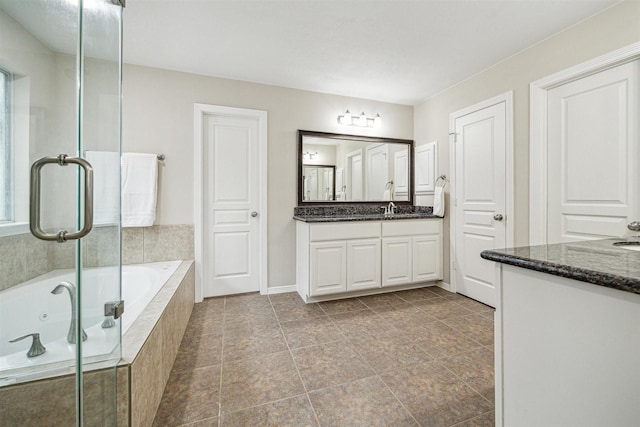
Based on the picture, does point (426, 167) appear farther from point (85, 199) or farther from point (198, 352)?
point (85, 199)

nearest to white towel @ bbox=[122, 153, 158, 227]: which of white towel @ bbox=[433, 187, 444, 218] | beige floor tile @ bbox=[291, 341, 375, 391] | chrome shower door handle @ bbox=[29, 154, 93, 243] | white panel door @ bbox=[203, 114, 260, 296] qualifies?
white panel door @ bbox=[203, 114, 260, 296]

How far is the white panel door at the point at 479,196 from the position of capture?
8.25 feet

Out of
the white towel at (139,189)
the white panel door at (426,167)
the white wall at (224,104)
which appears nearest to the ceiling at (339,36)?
the white wall at (224,104)

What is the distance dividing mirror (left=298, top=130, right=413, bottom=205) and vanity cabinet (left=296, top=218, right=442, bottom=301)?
53cm

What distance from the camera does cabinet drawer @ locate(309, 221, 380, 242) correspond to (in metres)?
2.62

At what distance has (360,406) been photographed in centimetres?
134

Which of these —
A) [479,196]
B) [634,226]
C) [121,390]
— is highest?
[479,196]

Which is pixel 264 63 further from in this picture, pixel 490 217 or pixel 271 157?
pixel 490 217

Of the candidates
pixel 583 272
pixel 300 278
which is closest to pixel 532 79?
pixel 583 272

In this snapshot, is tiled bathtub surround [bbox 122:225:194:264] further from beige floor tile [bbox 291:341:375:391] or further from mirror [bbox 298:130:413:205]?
beige floor tile [bbox 291:341:375:391]

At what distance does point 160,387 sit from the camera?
139 cm

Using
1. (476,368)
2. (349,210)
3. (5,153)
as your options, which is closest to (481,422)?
(476,368)

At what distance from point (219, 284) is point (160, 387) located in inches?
58.9

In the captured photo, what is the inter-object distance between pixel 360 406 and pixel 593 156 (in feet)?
7.47
